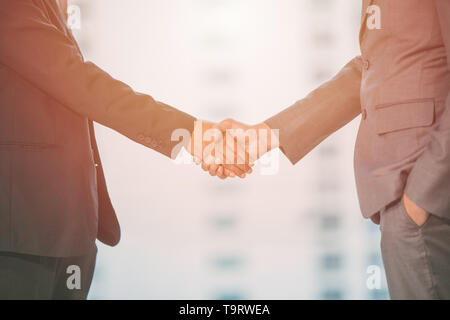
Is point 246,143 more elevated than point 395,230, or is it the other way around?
point 246,143

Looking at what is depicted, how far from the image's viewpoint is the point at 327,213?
1808mm

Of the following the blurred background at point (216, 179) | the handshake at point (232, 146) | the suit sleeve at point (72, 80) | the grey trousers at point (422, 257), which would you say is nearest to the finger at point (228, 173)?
the handshake at point (232, 146)

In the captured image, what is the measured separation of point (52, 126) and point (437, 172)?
96 centimetres

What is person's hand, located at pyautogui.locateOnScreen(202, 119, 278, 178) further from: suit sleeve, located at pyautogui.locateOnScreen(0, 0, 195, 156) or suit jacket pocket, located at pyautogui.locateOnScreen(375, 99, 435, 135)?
suit jacket pocket, located at pyautogui.locateOnScreen(375, 99, 435, 135)

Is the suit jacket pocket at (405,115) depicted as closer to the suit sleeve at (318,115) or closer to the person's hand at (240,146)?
the suit sleeve at (318,115)

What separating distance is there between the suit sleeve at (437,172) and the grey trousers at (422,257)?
4 centimetres

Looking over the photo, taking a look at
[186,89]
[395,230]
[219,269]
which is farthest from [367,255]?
[186,89]

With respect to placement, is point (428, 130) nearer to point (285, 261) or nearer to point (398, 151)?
point (398, 151)

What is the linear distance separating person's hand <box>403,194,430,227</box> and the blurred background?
74cm

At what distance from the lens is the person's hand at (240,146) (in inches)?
62.2

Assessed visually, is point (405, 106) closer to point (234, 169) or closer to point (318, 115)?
point (318, 115)

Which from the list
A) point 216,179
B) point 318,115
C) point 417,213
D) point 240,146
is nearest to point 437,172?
point 417,213
